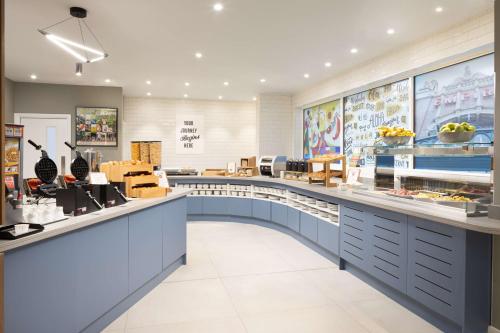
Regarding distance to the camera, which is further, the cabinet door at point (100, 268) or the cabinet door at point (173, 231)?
the cabinet door at point (173, 231)

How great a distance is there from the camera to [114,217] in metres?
2.97

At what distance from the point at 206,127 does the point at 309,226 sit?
620 cm

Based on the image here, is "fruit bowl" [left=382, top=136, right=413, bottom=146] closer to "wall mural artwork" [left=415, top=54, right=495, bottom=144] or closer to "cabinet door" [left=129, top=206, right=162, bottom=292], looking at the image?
"wall mural artwork" [left=415, top=54, right=495, bottom=144]

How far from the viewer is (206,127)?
35.4ft

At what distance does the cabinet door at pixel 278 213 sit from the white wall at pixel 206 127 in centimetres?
394

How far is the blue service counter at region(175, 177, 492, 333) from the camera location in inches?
104

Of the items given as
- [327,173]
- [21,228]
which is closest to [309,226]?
[327,173]

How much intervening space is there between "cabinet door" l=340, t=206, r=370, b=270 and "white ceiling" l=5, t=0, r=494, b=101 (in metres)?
2.44

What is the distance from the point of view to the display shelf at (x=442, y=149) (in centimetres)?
286

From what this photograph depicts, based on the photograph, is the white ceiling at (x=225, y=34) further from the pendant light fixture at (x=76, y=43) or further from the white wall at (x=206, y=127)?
the white wall at (x=206, y=127)

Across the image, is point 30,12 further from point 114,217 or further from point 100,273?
point 100,273

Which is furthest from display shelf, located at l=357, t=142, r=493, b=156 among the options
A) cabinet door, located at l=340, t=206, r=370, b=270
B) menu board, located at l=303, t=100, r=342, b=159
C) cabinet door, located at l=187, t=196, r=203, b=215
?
cabinet door, located at l=187, t=196, r=203, b=215

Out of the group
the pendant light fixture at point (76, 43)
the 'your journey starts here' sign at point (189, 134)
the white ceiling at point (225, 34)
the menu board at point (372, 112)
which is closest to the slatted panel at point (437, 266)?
the white ceiling at point (225, 34)

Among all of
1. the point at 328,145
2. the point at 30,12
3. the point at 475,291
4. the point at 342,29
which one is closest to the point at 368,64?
the point at 342,29
